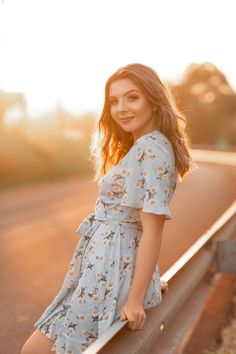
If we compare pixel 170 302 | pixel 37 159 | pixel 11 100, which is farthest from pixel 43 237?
pixel 11 100

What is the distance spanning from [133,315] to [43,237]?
Result: 7236 mm

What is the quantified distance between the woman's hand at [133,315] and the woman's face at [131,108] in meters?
0.79

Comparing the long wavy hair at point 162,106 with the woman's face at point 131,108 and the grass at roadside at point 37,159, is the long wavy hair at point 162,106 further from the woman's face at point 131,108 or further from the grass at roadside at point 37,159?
the grass at roadside at point 37,159

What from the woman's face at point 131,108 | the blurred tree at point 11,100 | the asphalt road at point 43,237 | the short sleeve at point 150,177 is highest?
the woman's face at point 131,108

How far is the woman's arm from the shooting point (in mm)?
→ 2523

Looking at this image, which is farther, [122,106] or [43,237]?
[43,237]

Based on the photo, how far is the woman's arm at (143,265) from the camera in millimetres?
2523

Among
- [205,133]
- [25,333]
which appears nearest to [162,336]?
[25,333]

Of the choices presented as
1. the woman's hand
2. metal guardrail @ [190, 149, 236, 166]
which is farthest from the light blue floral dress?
metal guardrail @ [190, 149, 236, 166]

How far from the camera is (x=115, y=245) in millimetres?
2688

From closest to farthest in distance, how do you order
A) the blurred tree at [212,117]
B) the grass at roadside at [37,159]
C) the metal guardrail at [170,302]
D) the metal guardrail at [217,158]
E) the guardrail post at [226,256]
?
the metal guardrail at [170,302] < the guardrail post at [226,256] < the grass at roadside at [37,159] < the metal guardrail at [217,158] < the blurred tree at [212,117]

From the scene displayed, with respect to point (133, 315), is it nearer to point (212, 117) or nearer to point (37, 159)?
point (37, 159)

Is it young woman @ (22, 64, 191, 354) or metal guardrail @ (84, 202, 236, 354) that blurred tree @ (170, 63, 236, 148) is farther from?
young woman @ (22, 64, 191, 354)

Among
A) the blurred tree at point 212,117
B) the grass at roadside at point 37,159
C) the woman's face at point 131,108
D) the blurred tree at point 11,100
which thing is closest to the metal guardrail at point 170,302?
the woman's face at point 131,108
